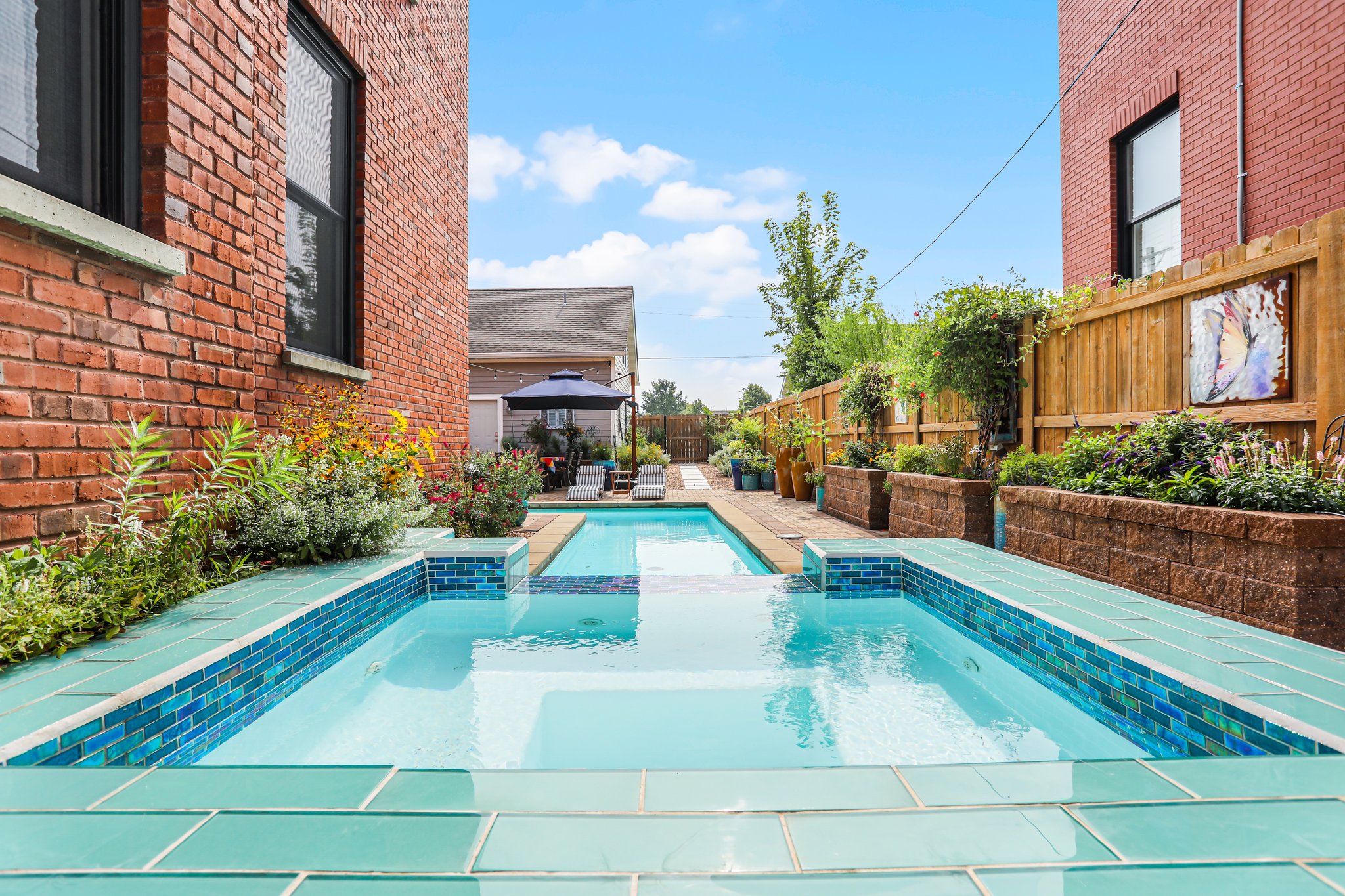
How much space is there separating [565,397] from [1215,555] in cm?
965

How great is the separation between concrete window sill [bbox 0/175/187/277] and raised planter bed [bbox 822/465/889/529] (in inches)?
251

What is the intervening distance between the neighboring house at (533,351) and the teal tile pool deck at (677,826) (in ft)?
43.5

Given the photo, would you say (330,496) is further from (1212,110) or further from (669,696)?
(1212,110)

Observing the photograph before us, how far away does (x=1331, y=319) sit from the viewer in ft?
9.66

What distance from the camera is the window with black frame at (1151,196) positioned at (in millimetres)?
6066

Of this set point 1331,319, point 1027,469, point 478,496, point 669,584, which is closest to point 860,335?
point 1027,469

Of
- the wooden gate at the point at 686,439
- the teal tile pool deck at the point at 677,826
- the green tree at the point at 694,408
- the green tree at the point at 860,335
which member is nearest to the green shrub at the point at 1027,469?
the teal tile pool deck at the point at 677,826

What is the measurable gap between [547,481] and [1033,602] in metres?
10.8

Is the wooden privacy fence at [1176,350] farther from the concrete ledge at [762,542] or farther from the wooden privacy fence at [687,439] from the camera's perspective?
the wooden privacy fence at [687,439]

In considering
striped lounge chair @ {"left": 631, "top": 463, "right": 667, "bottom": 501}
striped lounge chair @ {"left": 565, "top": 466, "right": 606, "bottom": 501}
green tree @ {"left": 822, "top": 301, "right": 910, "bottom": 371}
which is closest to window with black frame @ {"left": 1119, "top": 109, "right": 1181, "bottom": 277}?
green tree @ {"left": 822, "top": 301, "right": 910, "bottom": 371}

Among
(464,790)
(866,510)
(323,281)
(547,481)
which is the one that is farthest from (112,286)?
(547,481)

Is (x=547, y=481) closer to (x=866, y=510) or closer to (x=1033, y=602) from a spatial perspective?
(x=866, y=510)

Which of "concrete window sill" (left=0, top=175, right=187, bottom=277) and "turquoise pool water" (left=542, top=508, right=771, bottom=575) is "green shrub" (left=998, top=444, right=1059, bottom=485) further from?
"concrete window sill" (left=0, top=175, right=187, bottom=277)

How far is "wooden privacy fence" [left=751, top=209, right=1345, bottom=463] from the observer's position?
2.97m
